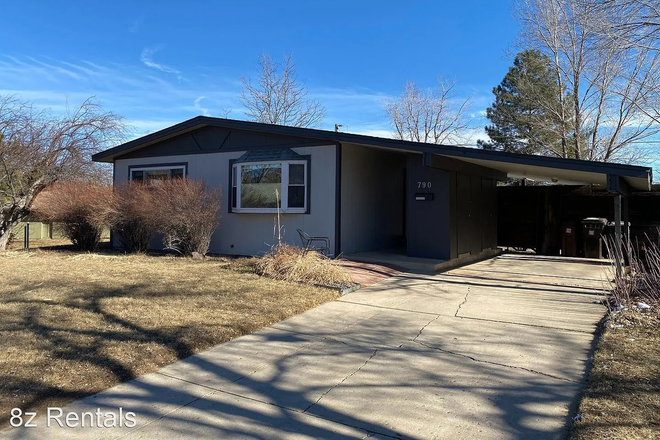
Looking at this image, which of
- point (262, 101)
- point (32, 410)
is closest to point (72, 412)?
point (32, 410)

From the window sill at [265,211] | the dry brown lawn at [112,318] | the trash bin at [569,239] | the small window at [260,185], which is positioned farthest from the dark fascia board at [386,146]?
the trash bin at [569,239]

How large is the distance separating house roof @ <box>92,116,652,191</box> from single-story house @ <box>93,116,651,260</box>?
0.03 metres

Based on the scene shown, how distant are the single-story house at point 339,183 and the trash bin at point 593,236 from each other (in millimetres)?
1156

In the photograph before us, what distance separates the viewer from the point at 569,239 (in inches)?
497

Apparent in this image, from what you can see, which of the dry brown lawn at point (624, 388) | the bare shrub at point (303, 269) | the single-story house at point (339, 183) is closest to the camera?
the dry brown lawn at point (624, 388)

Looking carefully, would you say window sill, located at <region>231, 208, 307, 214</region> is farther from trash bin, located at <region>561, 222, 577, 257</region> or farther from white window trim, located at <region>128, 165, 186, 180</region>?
trash bin, located at <region>561, 222, 577, 257</region>

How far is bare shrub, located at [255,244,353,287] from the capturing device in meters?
7.40

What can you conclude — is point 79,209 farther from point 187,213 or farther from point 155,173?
point 187,213

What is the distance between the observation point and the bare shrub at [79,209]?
11281 millimetres

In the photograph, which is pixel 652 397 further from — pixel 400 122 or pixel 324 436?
pixel 400 122

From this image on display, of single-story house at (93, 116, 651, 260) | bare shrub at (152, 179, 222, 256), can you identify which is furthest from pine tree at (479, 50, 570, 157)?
bare shrub at (152, 179, 222, 256)

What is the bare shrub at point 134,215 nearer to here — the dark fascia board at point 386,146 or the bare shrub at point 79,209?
the bare shrub at point 79,209

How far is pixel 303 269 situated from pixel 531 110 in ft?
67.4

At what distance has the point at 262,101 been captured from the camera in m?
28.9
